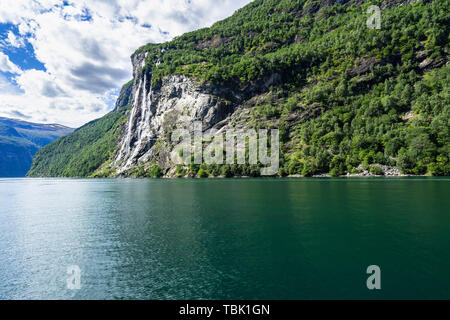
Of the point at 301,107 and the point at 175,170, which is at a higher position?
the point at 301,107

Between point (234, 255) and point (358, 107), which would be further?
point (358, 107)

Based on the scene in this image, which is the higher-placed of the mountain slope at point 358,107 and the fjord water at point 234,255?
the mountain slope at point 358,107

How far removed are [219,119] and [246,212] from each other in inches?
6076

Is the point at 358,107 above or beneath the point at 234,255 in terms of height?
above

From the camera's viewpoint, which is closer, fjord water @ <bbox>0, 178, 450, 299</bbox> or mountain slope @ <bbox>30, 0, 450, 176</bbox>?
fjord water @ <bbox>0, 178, 450, 299</bbox>

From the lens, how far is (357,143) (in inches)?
4860

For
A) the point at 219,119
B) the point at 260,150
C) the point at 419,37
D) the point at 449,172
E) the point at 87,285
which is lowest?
the point at 87,285

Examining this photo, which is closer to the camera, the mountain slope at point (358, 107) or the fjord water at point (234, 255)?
the fjord water at point (234, 255)

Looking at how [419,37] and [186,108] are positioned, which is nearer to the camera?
[419,37]

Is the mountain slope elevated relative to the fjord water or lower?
elevated

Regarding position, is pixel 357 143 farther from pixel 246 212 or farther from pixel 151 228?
pixel 151 228
